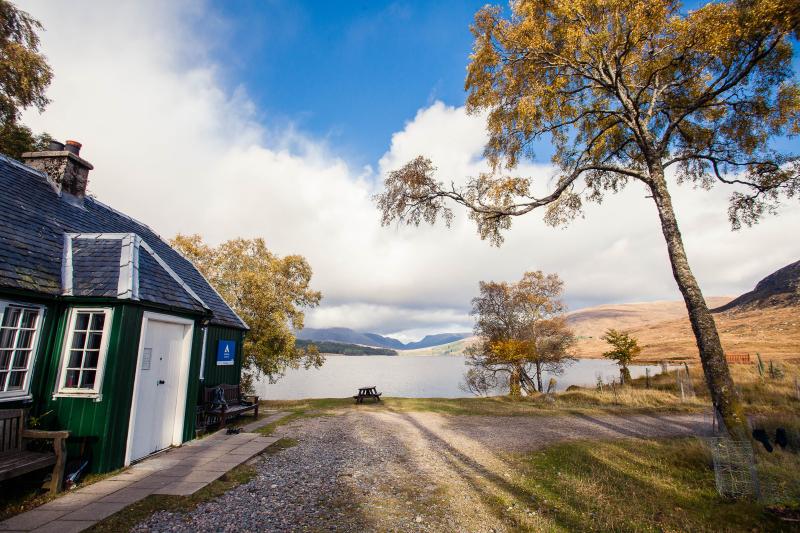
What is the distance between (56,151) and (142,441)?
9514 millimetres

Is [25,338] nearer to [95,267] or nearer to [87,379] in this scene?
[87,379]

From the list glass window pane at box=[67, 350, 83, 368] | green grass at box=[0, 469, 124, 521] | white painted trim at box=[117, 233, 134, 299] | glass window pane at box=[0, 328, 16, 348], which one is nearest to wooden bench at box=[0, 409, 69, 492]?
green grass at box=[0, 469, 124, 521]

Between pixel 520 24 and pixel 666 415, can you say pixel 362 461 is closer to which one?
pixel 520 24

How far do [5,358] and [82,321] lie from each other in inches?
49.0

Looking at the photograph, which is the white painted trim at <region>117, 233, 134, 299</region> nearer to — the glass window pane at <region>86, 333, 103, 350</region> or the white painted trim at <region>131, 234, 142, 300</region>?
the white painted trim at <region>131, 234, 142, 300</region>

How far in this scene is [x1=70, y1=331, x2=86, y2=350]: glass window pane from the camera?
7414 mm

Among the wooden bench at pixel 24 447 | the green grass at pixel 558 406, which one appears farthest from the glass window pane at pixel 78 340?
the green grass at pixel 558 406

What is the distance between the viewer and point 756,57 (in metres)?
8.27

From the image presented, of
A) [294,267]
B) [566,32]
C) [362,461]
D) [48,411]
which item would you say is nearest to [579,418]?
[362,461]

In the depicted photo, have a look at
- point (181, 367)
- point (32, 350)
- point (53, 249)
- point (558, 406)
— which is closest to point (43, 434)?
point (32, 350)

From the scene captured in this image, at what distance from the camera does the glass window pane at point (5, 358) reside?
6518 millimetres

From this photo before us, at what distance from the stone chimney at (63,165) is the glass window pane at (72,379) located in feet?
21.5

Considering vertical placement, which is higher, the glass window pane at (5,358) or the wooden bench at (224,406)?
the glass window pane at (5,358)

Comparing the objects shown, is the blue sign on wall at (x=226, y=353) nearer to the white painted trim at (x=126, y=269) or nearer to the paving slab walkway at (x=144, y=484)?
the paving slab walkway at (x=144, y=484)
